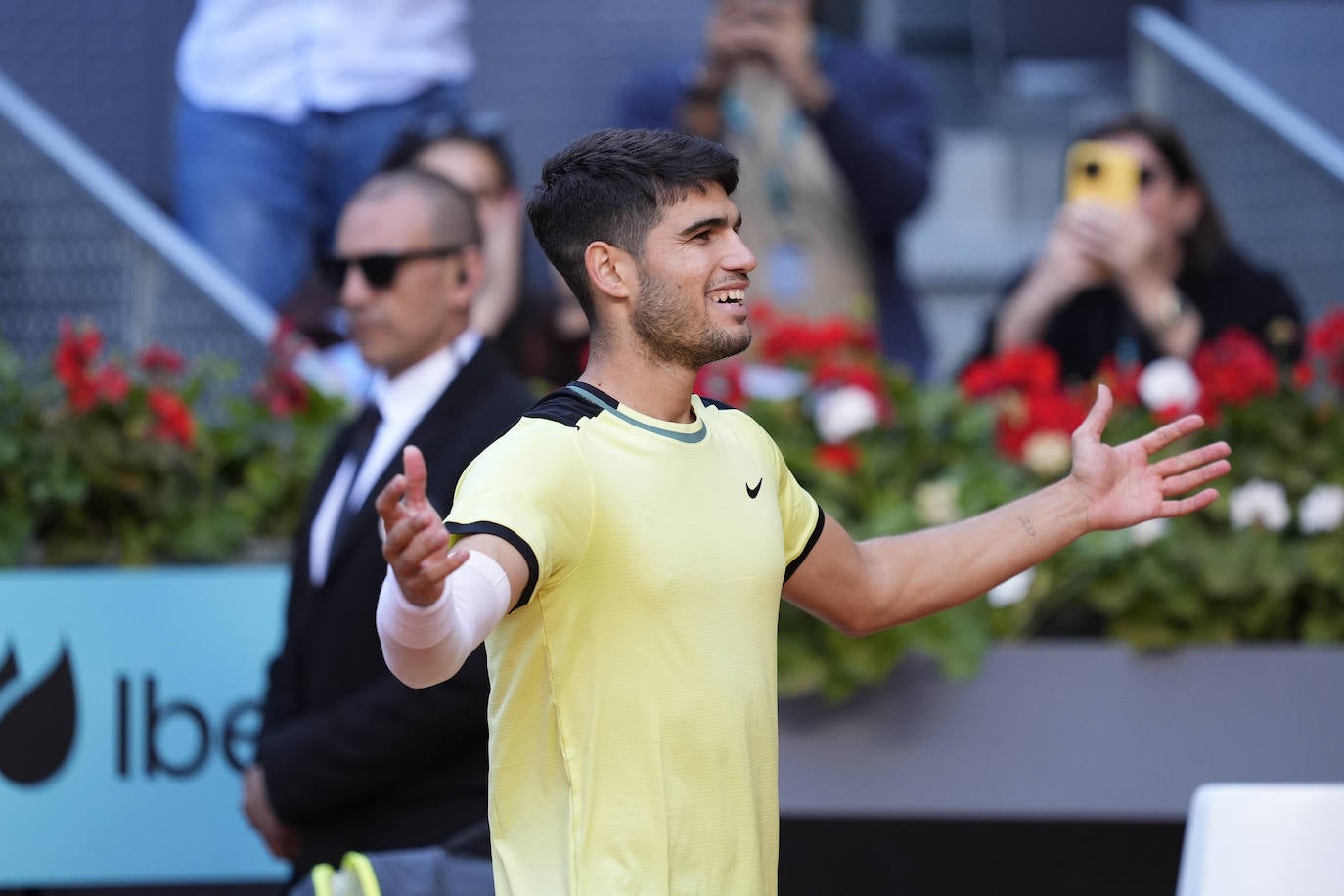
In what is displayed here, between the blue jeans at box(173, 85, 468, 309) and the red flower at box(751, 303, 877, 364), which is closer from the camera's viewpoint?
the red flower at box(751, 303, 877, 364)

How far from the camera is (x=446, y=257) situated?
3506 millimetres

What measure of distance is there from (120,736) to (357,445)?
92cm

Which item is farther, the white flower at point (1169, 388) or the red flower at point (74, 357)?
the white flower at point (1169, 388)

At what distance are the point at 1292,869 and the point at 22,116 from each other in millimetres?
4384

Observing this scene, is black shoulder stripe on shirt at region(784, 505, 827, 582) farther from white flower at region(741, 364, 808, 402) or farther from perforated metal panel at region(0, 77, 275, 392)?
perforated metal panel at region(0, 77, 275, 392)

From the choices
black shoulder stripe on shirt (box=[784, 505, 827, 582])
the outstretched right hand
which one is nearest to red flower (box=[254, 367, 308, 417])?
black shoulder stripe on shirt (box=[784, 505, 827, 582])

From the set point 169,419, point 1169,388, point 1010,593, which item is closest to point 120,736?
point 169,419

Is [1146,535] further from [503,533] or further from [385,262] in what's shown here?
[503,533]

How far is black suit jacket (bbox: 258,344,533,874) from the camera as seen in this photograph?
9.72 feet

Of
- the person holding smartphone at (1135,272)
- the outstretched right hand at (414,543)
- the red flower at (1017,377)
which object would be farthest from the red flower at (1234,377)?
the outstretched right hand at (414,543)

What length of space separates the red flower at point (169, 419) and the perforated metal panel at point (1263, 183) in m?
3.76

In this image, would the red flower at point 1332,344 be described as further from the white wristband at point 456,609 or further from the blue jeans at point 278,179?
the white wristband at point 456,609

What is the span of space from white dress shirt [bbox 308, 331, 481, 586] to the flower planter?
3.53ft

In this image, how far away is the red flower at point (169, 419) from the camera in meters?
4.15
